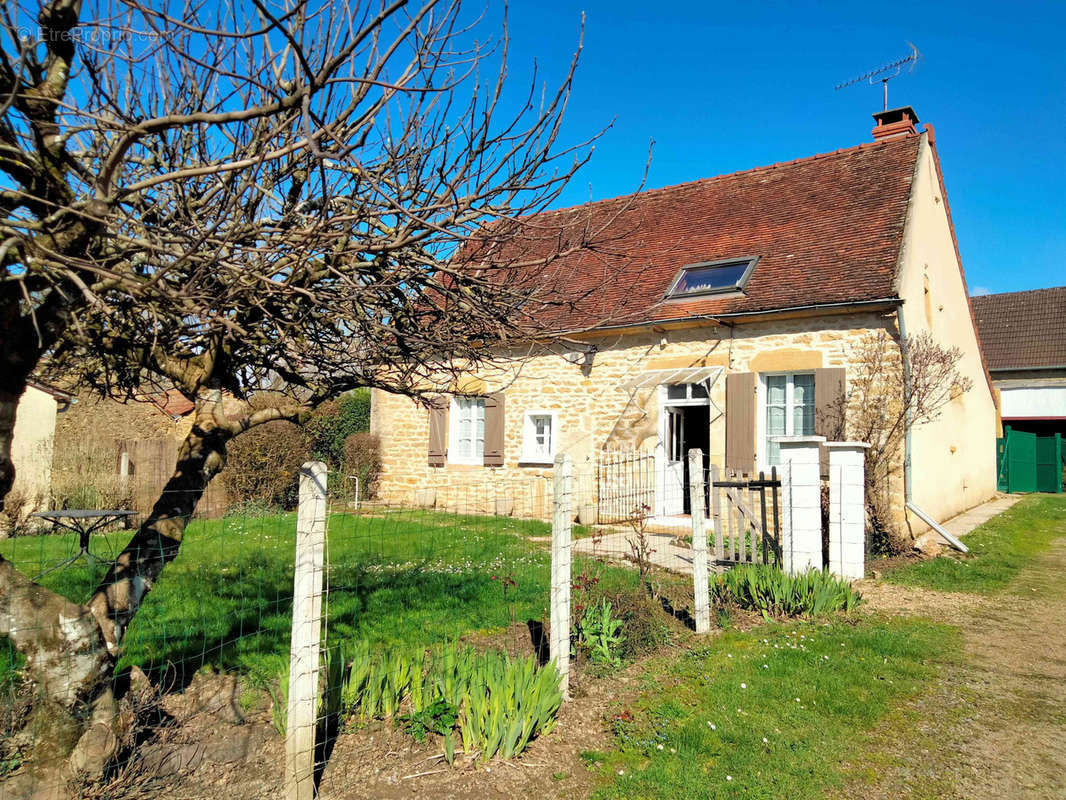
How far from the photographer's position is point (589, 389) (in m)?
13.3

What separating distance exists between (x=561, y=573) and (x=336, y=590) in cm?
286

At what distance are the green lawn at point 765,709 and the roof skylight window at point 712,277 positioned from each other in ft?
23.3

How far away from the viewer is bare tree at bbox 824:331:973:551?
32.5ft

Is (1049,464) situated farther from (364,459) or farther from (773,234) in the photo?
(364,459)

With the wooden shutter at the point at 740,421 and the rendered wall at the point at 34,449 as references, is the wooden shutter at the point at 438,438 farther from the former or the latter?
the rendered wall at the point at 34,449

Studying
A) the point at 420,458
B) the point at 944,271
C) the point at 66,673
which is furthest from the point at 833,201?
the point at 66,673

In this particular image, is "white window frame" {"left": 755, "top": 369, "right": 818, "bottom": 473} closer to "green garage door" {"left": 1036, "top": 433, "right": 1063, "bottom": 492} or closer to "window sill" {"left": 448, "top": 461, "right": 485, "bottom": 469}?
"window sill" {"left": 448, "top": 461, "right": 485, "bottom": 469}

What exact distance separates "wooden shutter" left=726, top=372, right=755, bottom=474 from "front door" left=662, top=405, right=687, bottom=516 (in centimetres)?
115

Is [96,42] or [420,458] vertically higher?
[96,42]

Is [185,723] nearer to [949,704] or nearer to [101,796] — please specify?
[101,796]

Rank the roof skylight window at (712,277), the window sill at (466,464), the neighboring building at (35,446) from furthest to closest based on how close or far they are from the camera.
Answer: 1. the window sill at (466,464)
2. the roof skylight window at (712,277)
3. the neighboring building at (35,446)

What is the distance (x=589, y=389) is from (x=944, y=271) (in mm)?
7275

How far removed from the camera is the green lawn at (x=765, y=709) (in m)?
3.53

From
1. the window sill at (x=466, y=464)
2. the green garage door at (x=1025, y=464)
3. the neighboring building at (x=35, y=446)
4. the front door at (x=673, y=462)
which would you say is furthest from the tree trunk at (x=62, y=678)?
the green garage door at (x=1025, y=464)
